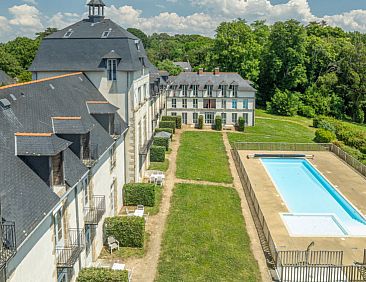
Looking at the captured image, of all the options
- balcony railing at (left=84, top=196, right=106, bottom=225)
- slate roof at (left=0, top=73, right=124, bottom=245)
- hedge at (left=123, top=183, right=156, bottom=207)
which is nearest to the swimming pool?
hedge at (left=123, top=183, right=156, bottom=207)

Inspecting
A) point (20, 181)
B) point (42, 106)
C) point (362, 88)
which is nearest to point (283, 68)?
point (362, 88)

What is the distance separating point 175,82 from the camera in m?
61.5

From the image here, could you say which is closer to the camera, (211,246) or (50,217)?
(50,217)

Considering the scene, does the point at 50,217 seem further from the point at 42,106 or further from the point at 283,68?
the point at 283,68

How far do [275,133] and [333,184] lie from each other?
2246cm

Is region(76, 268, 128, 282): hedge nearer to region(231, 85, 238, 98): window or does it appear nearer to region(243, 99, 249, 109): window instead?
region(231, 85, 238, 98): window

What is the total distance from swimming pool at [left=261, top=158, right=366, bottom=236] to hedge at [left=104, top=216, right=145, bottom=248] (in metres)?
10.0

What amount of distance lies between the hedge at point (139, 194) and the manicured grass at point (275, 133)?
2486cm

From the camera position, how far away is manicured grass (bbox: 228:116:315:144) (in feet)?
173

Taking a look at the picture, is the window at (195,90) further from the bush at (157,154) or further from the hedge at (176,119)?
the bush at (157,154)

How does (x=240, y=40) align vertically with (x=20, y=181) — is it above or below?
above

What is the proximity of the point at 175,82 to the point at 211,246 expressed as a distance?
41955mm

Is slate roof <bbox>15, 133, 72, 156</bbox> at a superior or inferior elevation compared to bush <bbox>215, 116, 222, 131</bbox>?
superior

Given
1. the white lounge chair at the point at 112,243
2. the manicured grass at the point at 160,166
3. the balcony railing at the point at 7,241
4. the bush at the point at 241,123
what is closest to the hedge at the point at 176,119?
the bush at the point at 241,123
